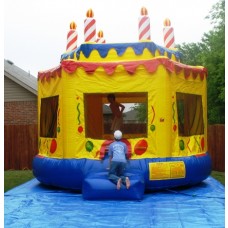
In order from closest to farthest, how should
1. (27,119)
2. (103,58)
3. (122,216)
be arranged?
(122,216), (103,58), (27,119)

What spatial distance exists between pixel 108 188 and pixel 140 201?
1.81 feet

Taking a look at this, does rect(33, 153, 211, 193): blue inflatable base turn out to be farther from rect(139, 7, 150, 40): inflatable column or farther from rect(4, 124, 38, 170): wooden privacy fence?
rect(4, 124, 38, 170): wooden privacy fence

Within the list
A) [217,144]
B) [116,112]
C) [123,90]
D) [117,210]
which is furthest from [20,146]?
[117,210]

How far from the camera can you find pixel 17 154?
13.5 meters

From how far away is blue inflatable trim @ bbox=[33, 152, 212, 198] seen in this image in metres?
7.42

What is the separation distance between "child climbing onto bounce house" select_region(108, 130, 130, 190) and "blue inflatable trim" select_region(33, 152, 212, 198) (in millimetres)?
201

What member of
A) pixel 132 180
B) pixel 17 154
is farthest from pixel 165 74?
pixel 17 154

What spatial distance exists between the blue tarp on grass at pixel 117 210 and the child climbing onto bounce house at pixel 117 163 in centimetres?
34

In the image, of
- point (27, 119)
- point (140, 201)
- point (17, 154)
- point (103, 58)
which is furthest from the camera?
point (27, 119)

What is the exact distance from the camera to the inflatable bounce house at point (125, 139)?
7.43m

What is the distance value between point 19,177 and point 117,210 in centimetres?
569

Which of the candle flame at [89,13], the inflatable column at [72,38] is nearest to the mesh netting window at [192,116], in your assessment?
the candle flame at [89,13]

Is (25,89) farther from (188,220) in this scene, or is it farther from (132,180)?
(188,220)

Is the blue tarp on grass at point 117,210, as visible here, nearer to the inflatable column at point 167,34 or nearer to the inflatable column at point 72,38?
the inflatable column at point 167,34
